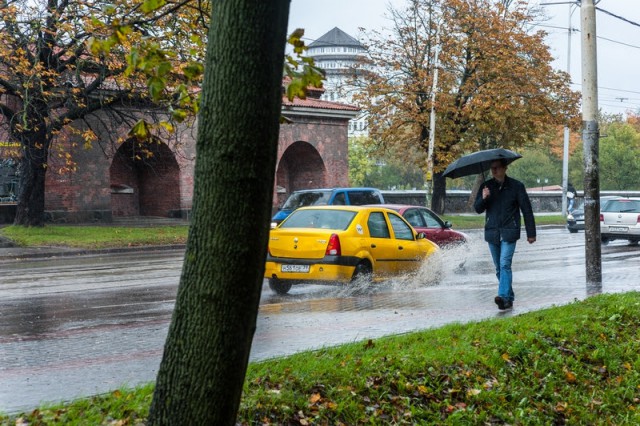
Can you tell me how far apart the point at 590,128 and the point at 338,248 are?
435 centimetres

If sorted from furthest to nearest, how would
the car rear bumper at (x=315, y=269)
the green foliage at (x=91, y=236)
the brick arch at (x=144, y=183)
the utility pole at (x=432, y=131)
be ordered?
the utility pole at (x=432, y=131)
the brick arch at (x=144, y=183)
the green foliage at (x=91, y=236)
the car rear bumper at (x=315, y=269)

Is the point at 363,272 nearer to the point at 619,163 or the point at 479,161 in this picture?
the point at 479,161

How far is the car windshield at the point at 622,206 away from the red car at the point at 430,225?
1077cm

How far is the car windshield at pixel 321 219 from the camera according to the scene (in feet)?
49.5

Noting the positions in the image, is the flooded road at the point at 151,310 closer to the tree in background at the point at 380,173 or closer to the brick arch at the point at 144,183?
the brick arch at the point at 144,183

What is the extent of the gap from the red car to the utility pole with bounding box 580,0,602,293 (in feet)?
19.0

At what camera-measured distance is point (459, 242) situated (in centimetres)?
2022

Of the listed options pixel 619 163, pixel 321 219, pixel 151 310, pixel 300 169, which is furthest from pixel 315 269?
pixel 619 163

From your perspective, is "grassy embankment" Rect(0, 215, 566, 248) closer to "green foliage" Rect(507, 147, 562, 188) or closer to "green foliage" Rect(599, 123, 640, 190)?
"green foliage" Rect(599, 123, 640, 190)

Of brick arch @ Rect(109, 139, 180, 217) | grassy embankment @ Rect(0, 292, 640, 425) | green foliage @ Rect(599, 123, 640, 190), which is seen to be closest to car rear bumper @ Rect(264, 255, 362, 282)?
grassy embankment @ Rect(0, 292, 640, 425)

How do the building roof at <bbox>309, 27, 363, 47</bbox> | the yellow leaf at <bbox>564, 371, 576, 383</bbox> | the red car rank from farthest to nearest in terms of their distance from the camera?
the building roof at <bbox>309, 27, 363, 47</bbox>
the red car
the yellow leaf at <bbox>564, 371, 576, 383</bbox>

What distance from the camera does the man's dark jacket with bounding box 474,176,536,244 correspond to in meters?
11.6

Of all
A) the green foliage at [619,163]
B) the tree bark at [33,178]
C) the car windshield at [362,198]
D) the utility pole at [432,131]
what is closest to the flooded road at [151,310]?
the car windshield at [362,198]

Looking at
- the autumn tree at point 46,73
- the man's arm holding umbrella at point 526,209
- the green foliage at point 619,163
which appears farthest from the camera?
the green foliage at point 619,163
